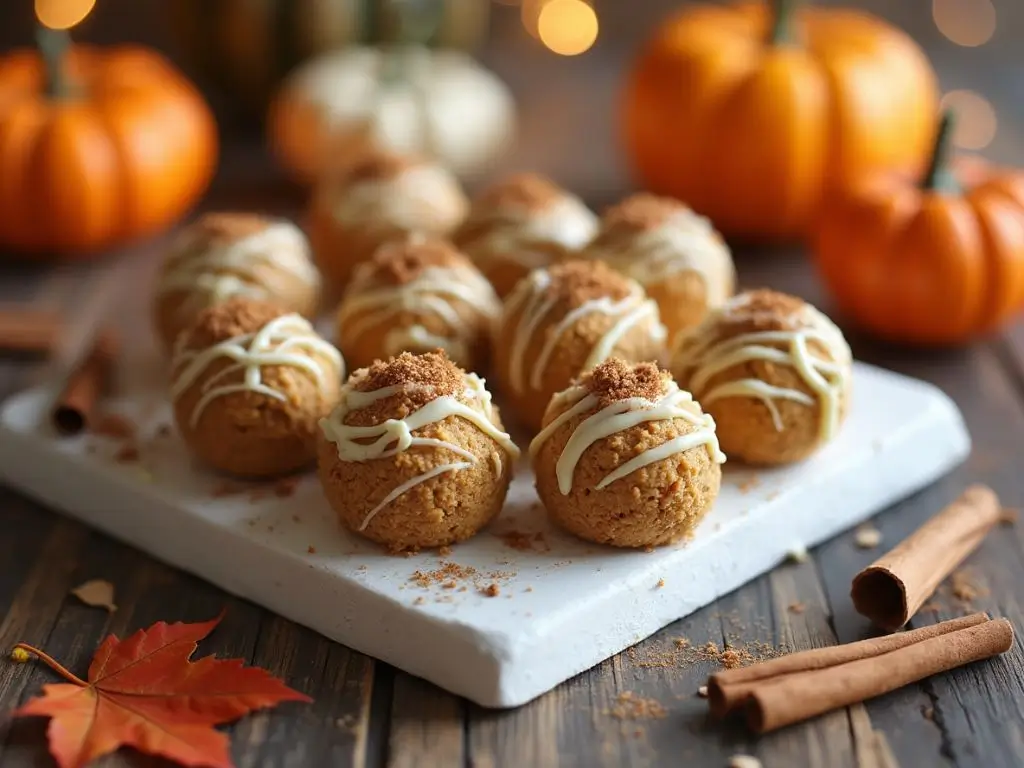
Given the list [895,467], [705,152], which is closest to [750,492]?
[895,467]

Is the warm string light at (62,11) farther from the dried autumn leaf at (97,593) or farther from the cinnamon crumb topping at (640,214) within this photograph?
the dried autumn leaf at (97,593)

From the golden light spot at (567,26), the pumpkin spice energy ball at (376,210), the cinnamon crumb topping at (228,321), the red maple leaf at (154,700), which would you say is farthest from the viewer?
the golden light spot at (567,26)

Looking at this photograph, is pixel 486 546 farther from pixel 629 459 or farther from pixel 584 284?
pixel 584 284

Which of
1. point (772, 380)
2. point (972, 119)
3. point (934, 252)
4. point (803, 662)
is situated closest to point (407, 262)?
point (772, 380)

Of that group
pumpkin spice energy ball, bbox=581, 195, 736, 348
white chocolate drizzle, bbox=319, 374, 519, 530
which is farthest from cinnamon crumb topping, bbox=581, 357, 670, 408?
pumpkin spice energy ball, bbox=581, 195, 736, 348

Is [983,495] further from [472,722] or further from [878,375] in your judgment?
[472,722]

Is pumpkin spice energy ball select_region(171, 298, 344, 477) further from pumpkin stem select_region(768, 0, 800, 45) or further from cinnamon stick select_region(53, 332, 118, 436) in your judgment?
pumpkin stem select_region(768, 0, 800, 45)

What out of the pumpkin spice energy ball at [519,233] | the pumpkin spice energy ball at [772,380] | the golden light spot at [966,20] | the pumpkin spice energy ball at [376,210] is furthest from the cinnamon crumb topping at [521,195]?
the golden light spot at [966,20]
